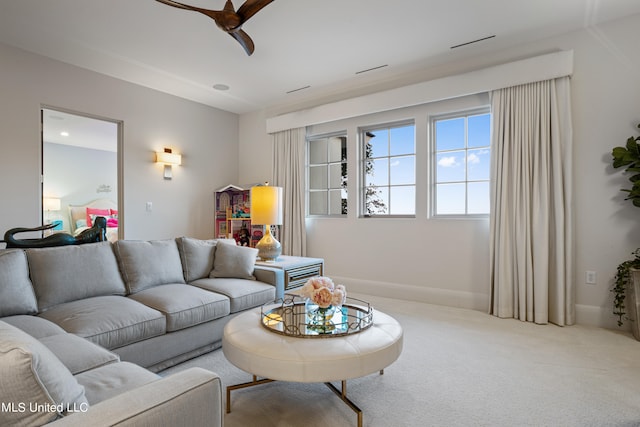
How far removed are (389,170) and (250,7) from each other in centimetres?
271

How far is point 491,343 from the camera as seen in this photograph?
2727mm

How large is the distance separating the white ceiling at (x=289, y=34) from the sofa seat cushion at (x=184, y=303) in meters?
2.21

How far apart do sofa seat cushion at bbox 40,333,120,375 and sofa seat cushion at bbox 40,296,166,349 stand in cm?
23

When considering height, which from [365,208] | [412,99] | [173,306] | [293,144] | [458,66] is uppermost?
[458,66]

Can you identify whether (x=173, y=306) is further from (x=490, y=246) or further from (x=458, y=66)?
(x=458, y=66)

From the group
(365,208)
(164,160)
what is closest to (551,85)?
(365,208)

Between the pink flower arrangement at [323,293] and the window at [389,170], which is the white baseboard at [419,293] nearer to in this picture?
the window at [389,170]

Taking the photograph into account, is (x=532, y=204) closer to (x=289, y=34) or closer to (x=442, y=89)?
(x=442, y=89)

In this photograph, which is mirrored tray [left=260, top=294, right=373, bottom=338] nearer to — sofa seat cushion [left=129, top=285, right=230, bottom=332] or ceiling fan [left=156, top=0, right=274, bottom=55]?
sofa seat cushion [left=129, top=285, right=230, bottom=332]

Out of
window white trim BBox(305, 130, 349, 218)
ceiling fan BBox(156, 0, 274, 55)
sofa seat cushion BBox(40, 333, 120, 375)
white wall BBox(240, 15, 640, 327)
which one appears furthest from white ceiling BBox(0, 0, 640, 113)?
sofa seat cushion BBox(40, 333, 120, 375)

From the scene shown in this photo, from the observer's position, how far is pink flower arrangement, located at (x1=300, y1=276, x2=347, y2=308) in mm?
1880

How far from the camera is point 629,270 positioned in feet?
9.23

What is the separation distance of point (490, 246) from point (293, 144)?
2893mm

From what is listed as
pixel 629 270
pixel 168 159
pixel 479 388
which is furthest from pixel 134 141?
pixel 629 270
